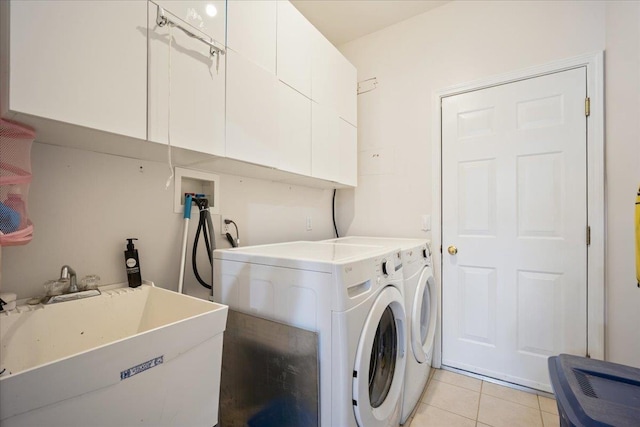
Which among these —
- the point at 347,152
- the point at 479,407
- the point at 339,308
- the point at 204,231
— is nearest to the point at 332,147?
the point at 347,152

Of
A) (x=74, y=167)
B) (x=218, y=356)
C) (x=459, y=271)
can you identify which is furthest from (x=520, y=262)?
(x=74, y=167)

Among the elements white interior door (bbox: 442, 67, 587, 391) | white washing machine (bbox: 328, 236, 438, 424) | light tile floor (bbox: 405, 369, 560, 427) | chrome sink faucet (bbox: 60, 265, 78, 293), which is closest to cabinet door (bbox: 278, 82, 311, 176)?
white washing machine (bbox: 328, 236, 438, 424)

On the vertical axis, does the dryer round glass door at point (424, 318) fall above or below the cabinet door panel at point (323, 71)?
below

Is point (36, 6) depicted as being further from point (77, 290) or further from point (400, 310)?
point (400, 310)

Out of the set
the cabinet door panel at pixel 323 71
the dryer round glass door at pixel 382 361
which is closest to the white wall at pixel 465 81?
the cabinet door panel at pixel 323 71

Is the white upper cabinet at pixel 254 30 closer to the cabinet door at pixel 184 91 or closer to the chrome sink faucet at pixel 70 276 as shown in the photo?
the cabinet door at pixel 184 91

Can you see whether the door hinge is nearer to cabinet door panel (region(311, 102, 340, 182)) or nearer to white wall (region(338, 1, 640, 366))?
white wall (region(338, 1, 640, 366))

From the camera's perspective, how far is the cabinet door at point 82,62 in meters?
0.72

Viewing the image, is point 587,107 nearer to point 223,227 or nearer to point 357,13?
point 357,13

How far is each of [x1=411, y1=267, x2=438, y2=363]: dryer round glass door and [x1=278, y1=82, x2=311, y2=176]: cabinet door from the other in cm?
100

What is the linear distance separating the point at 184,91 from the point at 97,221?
65cm

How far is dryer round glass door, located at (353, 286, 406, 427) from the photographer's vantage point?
1.06 m

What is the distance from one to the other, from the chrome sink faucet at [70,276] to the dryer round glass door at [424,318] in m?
1.52

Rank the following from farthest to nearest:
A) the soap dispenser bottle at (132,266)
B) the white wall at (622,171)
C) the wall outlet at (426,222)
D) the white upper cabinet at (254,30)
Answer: the wall outlet at (426,222) < the white wall at (622,171) < the white upper cabinet at (254,30) < the soap dispenser bottle at (132,266)
